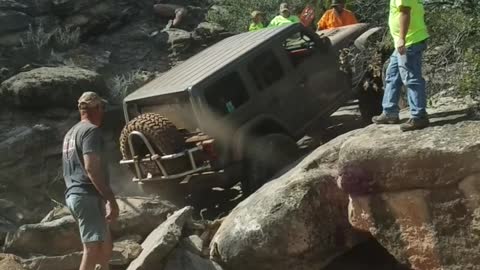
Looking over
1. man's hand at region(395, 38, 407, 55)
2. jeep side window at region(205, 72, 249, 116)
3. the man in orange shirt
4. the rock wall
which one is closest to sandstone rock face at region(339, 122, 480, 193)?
man's hand at region(395, 38, 407, 55)

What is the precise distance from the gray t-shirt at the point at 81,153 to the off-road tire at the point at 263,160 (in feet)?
10.3

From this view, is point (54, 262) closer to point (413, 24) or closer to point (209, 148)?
point (209, 148)

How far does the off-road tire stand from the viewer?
343 inches

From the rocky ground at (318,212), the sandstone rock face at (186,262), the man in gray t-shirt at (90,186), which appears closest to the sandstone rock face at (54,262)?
the rocky ground at (318,212)

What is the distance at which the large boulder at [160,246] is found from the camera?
6.57 m

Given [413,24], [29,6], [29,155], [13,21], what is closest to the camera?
[413,24]

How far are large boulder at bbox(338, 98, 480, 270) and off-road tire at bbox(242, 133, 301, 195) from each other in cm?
254

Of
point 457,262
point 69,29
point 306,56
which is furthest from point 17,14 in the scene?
point 457,262

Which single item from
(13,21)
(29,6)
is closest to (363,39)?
(13,21)

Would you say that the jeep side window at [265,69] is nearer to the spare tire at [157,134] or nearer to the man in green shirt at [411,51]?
the spare tire at [157,134]

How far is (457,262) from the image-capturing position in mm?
5691

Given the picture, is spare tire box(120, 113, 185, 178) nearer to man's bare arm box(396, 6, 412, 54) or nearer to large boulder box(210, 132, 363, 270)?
large boulder box(210, 132, 363, 270)

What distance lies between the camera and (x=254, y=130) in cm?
882

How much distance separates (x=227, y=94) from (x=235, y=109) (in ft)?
0.68
